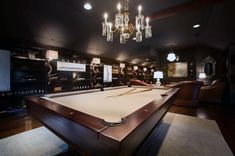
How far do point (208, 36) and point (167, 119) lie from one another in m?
4.88

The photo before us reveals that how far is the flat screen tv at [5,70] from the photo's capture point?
127 inches

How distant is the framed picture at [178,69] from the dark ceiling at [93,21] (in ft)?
6.39

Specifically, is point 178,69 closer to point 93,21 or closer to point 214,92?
point 214,92

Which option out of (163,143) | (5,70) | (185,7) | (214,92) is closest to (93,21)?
(185,7)

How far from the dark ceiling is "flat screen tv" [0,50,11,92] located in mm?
501

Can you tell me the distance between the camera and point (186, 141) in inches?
81.7

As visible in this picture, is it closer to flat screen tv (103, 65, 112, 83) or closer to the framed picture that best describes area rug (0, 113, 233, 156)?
flat screen tv (103, 65, 112, 83)

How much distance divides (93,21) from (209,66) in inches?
267

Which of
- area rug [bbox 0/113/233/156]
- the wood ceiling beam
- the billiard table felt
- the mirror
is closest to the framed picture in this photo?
the mirror

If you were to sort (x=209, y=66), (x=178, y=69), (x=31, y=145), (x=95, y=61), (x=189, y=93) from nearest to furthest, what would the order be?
(x=31, y=145)
(x=189, y=93)
(x=95, y=61)
(x=209, y=66)
(x=178, y=69)

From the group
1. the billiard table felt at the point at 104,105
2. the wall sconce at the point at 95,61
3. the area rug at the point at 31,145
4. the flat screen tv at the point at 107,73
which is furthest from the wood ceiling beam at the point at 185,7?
the area rug at the point at 31,145

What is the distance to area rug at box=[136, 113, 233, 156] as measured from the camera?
1765 millimetres

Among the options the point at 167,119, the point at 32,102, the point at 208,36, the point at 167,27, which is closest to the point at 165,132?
the point at 167,119

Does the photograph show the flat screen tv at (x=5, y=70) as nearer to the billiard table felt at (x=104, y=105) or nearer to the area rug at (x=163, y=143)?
the area rug at (x=163, y=143)
